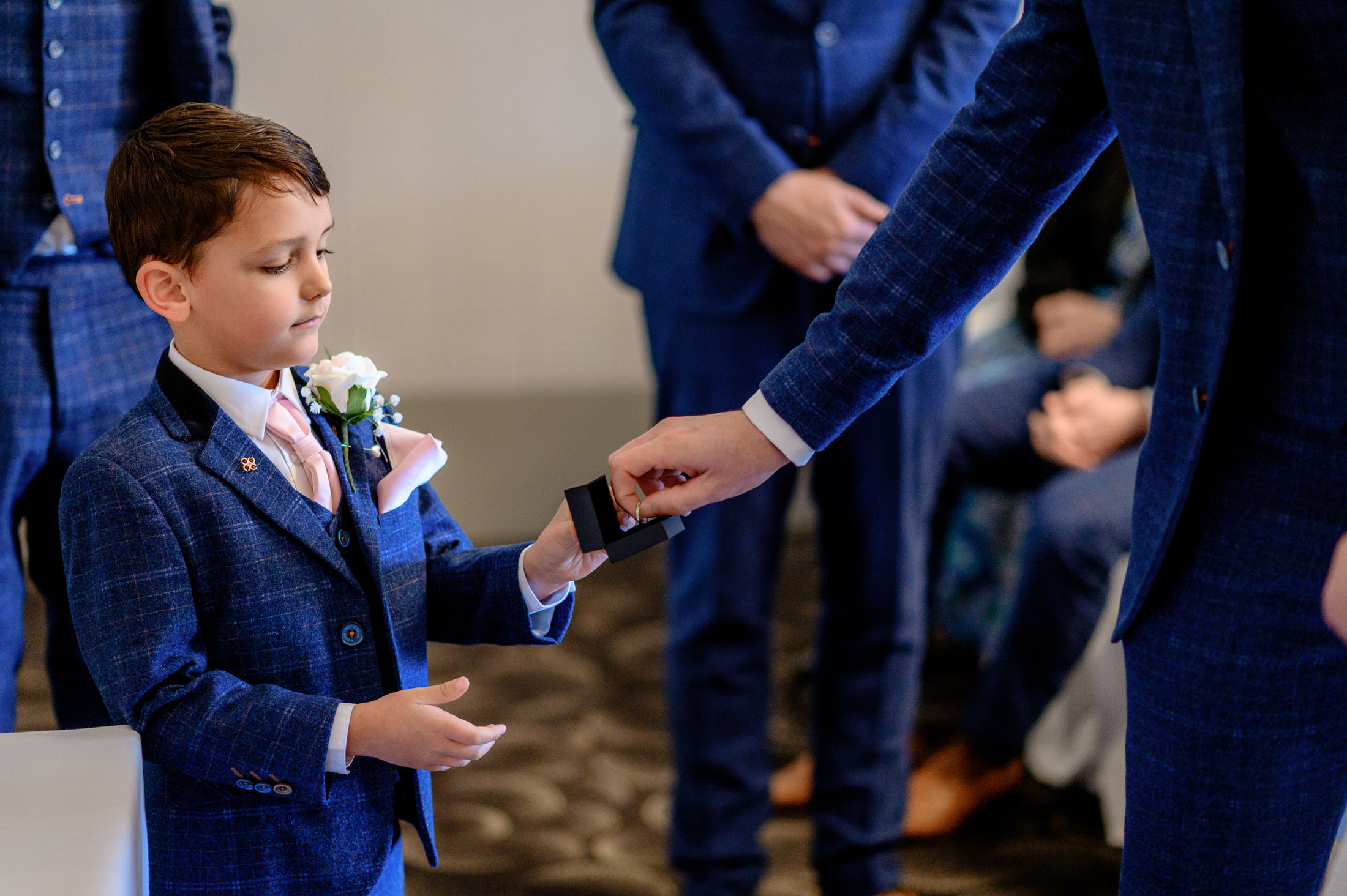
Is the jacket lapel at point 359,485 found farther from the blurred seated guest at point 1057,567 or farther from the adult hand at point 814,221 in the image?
the blurred seated guest at point 1057,567

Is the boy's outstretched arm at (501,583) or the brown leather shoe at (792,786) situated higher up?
the boy's outstretched arm at (501,583)

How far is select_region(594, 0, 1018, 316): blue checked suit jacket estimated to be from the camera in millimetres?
1519

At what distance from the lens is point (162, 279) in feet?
2.77

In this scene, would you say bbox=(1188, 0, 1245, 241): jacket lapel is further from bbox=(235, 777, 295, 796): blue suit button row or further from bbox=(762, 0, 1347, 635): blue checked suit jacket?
bbox=(235, 777, 295, 796): blue suit button row

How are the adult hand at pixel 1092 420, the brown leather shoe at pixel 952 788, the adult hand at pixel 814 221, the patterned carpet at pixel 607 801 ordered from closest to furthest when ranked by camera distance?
the adult hand at pixel 814 221, the patterned carpet at pixel 607 801, the brown leather shoe at pixel 952 788, the adult hand at pixel 1092 420

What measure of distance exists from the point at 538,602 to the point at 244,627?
0.72 ft

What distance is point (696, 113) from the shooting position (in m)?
1.52

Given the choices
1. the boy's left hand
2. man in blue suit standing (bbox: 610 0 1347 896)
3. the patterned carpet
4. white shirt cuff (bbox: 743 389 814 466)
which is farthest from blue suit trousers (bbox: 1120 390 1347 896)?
the patterned carpet

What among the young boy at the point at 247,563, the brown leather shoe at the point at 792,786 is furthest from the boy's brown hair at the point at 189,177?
the brown leather shoe at the point at 792,786

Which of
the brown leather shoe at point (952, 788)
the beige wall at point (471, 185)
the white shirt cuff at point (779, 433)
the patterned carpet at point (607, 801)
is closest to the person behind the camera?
the white shirt cuff at point (779, 433)

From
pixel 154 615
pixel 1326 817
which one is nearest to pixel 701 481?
pixel 154 615

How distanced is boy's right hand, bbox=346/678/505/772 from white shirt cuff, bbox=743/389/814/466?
0.35 metres

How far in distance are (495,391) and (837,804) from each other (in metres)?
1.53

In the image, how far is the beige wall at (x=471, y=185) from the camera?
103 inches
